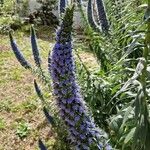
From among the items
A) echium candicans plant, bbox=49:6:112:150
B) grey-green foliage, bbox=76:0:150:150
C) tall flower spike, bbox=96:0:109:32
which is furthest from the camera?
tall flower spike, bbox=96:0:109:32

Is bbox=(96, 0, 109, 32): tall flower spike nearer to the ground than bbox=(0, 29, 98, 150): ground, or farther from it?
farther from it

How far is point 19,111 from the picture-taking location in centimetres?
751

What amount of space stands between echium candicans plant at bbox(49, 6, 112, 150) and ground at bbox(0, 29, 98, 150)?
2.33 metres

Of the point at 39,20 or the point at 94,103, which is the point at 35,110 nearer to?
the point at 94,103

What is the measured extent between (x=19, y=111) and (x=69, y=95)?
472 centimetres

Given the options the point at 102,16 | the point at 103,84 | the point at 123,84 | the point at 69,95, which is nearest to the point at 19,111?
the point at 102,16

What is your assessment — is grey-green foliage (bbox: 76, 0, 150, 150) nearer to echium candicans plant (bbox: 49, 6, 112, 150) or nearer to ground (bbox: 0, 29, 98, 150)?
echium candicans plant (bbox: 49, 6, 112, 150)

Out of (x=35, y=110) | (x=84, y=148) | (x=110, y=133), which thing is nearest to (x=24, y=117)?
(x=35, y=110)

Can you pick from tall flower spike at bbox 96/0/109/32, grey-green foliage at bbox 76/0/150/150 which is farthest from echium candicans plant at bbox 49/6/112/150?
tall flower spike at bbox 96/0/109/32

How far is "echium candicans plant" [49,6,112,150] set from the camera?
273cm

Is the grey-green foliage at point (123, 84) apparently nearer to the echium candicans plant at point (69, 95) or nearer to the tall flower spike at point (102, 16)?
the tall flower spike at point (102, 16)

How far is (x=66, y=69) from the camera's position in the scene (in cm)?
277

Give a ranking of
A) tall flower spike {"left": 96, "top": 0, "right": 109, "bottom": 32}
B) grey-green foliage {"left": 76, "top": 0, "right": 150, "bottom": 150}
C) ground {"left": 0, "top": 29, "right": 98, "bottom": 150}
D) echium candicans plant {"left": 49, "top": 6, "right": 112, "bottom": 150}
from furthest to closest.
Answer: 1. ground {"left": 0, "top": 29, "right": 98, "bottom": 150}
2. tall flower spike {"left": 96, "top": 0, "right": 109, "bottom": 32}
3. echium candicans plant {"left": 49, "top": 6, "right": 112, "bottom": 150}
4. grey-green foliage {"left": 76, "top": 0, "right": 150, "bottom": 150}

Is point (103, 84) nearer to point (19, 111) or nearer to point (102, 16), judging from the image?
point (102, 16)
